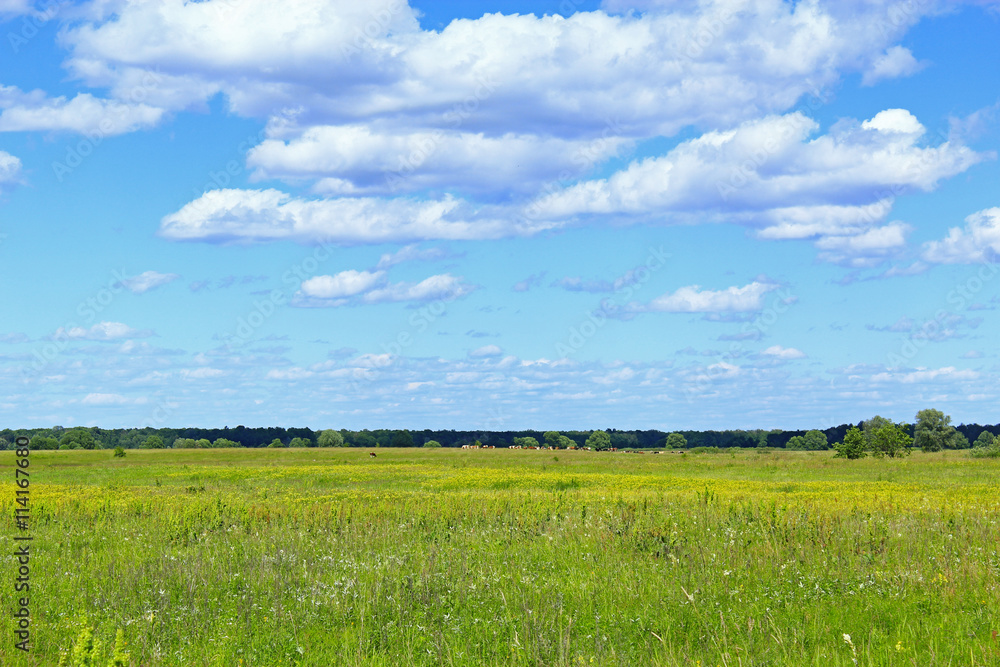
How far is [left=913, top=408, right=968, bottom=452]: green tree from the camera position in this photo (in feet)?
413

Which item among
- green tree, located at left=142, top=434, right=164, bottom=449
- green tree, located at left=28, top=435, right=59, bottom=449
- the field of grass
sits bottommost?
green tree, located at left=142, top=434, right=164, bottom=449

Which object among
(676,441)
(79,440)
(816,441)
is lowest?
(676,441)

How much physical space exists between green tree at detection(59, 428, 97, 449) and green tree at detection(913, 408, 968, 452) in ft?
472

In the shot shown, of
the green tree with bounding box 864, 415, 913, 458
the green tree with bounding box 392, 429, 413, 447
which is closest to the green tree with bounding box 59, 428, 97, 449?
the green tree with bounding box 392, 429, 413, 447

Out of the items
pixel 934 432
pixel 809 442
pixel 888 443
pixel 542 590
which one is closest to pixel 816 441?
pixel 809 442

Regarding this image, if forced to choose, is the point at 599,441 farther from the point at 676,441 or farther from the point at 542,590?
the point at 542,590

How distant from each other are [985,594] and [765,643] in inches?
179

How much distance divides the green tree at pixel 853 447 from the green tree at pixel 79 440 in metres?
120

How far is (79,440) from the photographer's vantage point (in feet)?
437

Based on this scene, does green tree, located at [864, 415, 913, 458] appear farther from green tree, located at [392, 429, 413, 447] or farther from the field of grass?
green tree, located at [392, 429, 413, 447]

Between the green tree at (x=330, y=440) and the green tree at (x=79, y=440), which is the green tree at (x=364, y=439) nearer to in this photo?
the green tree at (x=330, y=440)

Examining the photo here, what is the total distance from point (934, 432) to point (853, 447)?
56530mm

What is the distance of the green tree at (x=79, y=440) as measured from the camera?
130m

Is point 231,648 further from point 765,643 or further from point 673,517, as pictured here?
point 673,517
